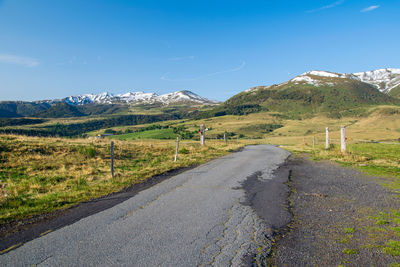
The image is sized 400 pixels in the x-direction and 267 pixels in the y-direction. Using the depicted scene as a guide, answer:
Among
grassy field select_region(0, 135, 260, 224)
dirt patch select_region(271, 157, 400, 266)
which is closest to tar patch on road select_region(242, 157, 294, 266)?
dirt patch select_region(271, 157, 400, 266)

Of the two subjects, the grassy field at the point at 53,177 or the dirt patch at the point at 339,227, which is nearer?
the dirt patch at the point at 339,227

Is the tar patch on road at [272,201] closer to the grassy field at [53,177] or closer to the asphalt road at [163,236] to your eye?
the asphalt road at [163,236]

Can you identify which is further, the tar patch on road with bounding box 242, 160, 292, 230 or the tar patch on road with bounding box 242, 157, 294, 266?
the tar patch on road with bounding box 242, 160, 292, 230

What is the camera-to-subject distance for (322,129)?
113250mm

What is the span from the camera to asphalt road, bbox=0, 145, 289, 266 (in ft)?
15.3

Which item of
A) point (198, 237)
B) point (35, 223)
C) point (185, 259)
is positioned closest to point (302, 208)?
point (198, 237)

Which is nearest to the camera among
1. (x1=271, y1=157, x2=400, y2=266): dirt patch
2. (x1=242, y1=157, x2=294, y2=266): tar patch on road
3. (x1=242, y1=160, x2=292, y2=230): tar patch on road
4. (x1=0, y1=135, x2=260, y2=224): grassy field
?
(x1=271, y1=157, x2=400, y2=266): dirt patch

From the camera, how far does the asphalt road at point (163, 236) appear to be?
15.3ft

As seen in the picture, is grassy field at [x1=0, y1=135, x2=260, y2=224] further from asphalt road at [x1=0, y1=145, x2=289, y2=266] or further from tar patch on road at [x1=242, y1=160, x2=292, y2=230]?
tar patch on road at [x1=242, y1=160, x2=292, y2=230]

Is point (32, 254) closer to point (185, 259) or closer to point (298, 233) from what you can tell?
point (185, 259)

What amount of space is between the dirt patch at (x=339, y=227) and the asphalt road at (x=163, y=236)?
63 cm

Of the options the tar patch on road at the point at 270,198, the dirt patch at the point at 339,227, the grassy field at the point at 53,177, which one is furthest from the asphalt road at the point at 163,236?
the grassy field at the point at 53,177

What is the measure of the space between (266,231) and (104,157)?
18.9 m

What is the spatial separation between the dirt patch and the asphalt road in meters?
0.63
